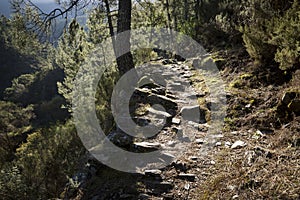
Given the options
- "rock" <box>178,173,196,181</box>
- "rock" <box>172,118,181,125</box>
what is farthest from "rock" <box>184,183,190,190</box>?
"rock" <box>172,118,181,125</box>

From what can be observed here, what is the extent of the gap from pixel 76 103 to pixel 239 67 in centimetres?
744

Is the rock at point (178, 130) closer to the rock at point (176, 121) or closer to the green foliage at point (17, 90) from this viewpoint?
the rock at point (176, 121)

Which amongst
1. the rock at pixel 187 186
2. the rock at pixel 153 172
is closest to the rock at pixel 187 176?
the rock at pixel 187 186

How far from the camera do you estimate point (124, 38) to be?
573cm

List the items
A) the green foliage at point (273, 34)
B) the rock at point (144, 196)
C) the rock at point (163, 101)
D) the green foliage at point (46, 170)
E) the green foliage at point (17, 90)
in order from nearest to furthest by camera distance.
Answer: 1. the rock at point (144, 196)
2. the green foliage at point (273, 34)
3. the rock at point (163, 101)
4. the green foliage at point (46, 170)
5. the green foliage at point (17, 90)

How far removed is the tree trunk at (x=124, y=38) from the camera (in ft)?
18.3

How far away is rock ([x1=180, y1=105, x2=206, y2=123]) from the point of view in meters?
4.56

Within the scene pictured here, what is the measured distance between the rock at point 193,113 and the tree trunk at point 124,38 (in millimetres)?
1760

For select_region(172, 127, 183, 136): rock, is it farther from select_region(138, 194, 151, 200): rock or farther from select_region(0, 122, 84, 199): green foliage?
select_region(0, 122, 84, 199): green foliage

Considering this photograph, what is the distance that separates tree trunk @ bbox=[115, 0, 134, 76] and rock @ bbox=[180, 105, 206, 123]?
69.3 inches

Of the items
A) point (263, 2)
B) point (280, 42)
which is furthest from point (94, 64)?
point (280, 42)

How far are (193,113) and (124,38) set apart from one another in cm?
227

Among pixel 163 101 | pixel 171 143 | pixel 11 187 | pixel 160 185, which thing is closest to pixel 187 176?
pixel 160 185

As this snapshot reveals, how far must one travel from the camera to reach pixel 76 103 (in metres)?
11.4
